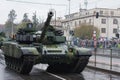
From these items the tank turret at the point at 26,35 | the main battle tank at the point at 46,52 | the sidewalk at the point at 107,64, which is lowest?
the sidewalk at the point at 107,64

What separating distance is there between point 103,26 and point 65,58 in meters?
84.3

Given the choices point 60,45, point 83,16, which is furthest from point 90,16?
point 60,45

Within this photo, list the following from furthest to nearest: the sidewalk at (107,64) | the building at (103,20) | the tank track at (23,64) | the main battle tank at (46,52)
A: the building at (103,20)
the sidewalk at (107,64)
the main battle tank at (46,52)
the tank track at (23,64)

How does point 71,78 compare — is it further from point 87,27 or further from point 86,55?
point 87,27

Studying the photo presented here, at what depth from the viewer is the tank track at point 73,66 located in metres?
18.6

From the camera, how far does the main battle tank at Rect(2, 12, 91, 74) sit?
17.4 metres

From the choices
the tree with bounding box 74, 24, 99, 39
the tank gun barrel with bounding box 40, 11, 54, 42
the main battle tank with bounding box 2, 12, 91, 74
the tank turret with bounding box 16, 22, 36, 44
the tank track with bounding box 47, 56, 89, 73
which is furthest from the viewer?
the tree with bounding box 74, 24, 99, 39

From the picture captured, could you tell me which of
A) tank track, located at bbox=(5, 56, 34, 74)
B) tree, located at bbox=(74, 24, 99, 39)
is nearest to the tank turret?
tank track, located at bbox=(5, 56, 34, 74)

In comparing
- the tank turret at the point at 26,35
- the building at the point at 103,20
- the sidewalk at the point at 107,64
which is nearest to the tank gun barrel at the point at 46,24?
the tank turret at the point at 26,35

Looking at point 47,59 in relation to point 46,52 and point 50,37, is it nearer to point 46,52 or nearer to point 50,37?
point 46,52

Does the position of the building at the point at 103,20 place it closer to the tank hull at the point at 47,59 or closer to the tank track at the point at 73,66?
the tank track at the point at 73,66

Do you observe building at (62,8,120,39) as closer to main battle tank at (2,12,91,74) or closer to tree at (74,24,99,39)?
tree at (74,24,99,39)

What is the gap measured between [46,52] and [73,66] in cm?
198

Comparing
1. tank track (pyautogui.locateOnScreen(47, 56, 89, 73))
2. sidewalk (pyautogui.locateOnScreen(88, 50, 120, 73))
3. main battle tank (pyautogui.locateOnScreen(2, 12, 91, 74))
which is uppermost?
main battle tank (pyautogui.locateOnScreen(2, 12, 91, 74))
